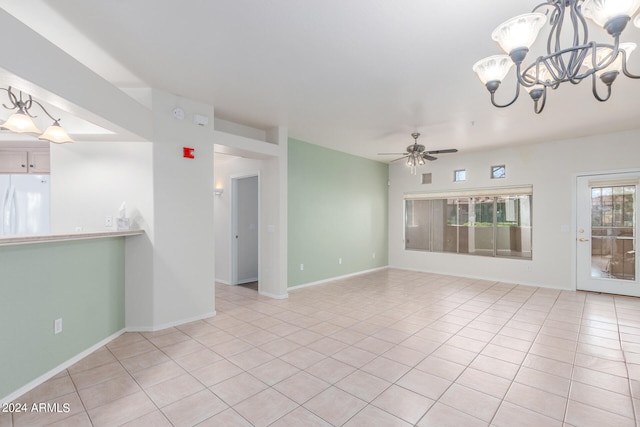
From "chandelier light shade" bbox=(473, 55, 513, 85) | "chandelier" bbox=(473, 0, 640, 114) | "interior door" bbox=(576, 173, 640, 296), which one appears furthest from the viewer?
"interior door" bbox=(576, 173, 640, 296)

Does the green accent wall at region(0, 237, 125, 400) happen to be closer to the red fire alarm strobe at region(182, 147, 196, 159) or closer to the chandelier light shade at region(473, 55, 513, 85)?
the red fire alarm strobe at region(182, 147, 196, 159)

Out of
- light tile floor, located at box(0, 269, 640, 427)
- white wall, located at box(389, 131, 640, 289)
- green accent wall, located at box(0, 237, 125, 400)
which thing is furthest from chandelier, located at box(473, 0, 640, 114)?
white wall, located at box(389, 131, 640, 289)

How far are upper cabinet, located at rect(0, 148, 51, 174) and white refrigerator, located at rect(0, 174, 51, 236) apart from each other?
129mm

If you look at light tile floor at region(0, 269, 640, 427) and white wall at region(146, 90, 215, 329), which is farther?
white wall at region(146, 90, 215, 329)

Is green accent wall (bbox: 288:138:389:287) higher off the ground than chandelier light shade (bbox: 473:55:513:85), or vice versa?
chandelier light shade (bbox: 473:55:513:85)

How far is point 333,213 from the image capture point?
6.33 m

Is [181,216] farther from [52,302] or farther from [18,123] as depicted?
[18,123]

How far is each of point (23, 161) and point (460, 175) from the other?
7.63 metres

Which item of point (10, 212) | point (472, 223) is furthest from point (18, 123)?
point (472, 223)

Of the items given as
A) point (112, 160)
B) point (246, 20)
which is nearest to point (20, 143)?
point (112, 160)

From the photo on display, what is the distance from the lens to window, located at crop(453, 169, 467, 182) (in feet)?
22.1

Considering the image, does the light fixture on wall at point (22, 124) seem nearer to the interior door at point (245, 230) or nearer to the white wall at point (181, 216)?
the white wall at point (181, 216)

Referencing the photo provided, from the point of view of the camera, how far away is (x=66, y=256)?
268 centimetres

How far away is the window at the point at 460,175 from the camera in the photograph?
6723mm
